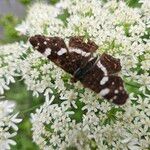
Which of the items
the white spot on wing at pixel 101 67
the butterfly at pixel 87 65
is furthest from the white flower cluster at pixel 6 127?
the white spot on wing at pixel 101 67

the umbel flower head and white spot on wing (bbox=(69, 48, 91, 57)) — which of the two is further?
the umbel flower head

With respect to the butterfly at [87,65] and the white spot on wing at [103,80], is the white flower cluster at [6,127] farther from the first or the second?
the white spot on wing at [103,80]

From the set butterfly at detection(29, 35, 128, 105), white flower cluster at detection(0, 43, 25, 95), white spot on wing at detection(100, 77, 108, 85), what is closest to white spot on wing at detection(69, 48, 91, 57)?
butterfly at detection(29, 35, 128, 105)

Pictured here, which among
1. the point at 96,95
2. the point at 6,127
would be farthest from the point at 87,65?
the point at 6,127

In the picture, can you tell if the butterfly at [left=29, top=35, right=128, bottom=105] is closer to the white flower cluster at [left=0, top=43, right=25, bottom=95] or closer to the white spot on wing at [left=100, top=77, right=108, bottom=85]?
the white spot on wing at [left=100, top=77, right=108, bottom=85]

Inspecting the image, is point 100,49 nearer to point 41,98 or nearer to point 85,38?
point 85,38

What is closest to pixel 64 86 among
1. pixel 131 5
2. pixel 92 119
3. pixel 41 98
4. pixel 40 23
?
pixel 92 119

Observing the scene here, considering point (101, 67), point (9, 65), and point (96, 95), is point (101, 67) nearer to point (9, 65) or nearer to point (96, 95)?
point (96, 95)

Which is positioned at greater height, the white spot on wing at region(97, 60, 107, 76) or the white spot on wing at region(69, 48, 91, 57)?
the white spot on wing at region(69, 48, 91, 57)
